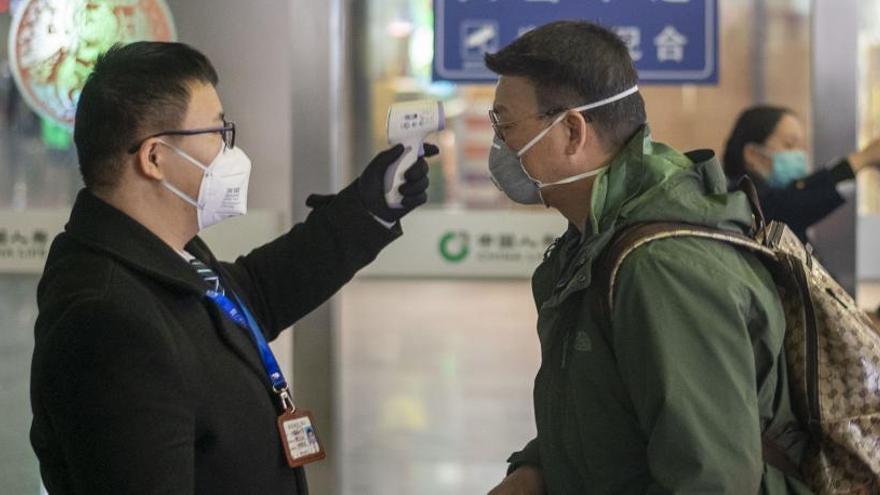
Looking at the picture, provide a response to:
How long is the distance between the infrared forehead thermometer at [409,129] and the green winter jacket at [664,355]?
23.8 inches

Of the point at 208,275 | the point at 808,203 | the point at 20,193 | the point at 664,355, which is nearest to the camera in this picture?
the point at 664,355

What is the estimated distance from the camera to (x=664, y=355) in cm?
177

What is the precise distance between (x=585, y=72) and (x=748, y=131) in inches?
93.4

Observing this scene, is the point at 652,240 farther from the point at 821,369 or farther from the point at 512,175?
the point at 512,175

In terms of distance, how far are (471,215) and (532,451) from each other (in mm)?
1992

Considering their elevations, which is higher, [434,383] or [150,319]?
[150,319]

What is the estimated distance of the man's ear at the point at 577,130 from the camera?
2041 mm

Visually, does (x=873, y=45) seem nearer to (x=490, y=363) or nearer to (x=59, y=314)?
(x=490, y=363)

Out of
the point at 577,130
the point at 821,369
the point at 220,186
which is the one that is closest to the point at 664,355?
the point at 821,369

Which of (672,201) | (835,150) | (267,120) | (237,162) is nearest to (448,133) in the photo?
(267,120)

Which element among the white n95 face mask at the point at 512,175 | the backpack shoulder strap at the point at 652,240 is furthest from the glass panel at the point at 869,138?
the backpack shoulder strap at the point at 652,240

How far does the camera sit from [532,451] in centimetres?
232

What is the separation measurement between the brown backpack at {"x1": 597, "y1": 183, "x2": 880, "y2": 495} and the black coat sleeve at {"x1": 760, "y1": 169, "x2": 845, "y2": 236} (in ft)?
6.87

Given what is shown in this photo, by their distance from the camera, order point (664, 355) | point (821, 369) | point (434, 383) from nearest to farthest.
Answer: point (664, 355)
point (821, 369)
point (434, 383)
